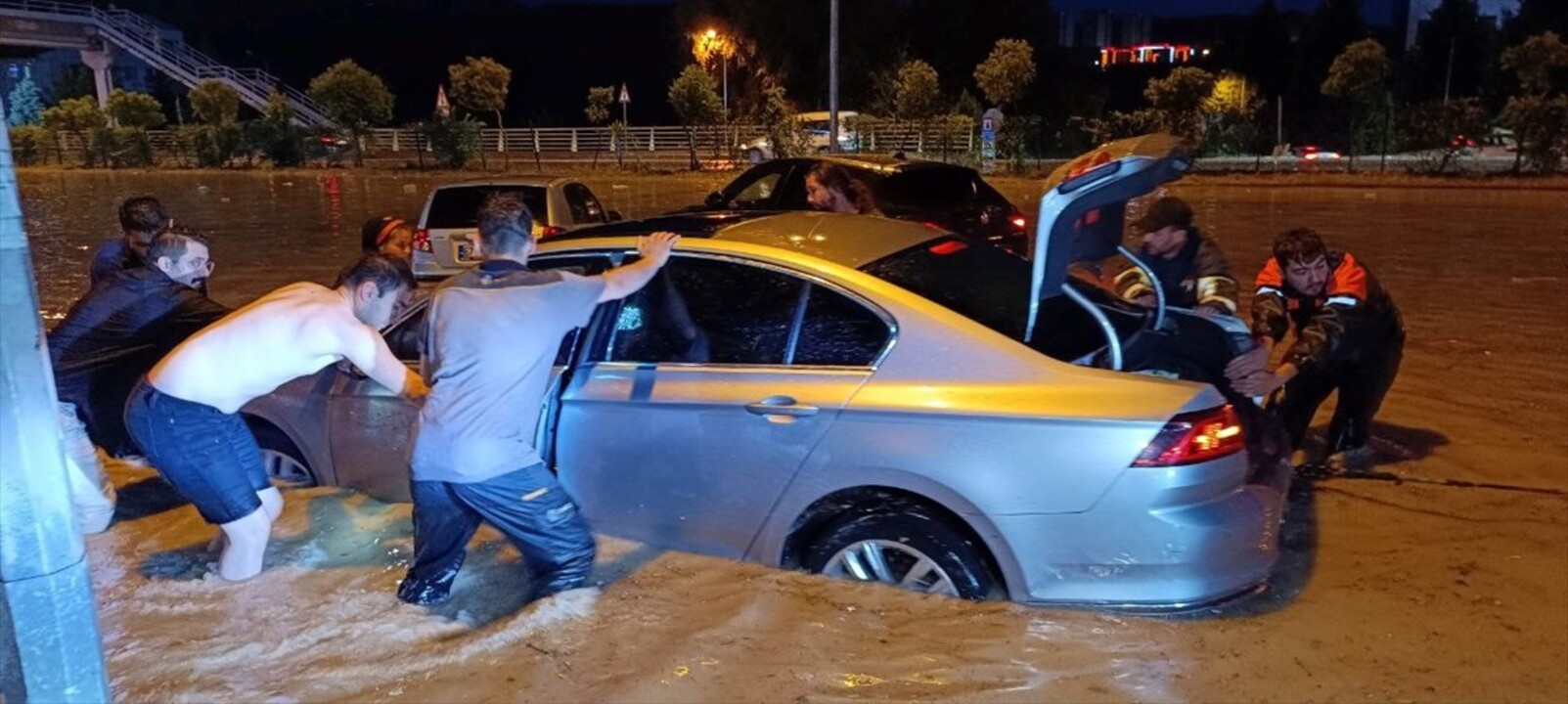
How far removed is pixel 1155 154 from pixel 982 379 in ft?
3.14

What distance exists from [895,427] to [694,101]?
3309cm

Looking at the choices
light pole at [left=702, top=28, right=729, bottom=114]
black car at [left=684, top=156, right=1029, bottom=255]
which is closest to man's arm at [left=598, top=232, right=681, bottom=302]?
black car at [left=684, top=156, right=1029, bottom=255]

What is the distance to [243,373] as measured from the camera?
3.91m

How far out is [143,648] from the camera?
378 cm

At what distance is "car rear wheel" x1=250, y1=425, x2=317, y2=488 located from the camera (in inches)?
199

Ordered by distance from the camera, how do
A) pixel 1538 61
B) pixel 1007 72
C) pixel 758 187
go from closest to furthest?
pixel 758 187
pixel 1538 61
pixel 1007 72

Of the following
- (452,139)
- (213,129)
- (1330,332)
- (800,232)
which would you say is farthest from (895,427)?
(213,129)

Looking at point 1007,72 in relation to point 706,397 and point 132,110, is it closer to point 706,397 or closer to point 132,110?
point 132,110

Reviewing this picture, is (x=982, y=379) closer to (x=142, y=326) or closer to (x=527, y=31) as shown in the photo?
(x=142, y=326)

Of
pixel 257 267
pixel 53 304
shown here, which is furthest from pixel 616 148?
pixel 53 304

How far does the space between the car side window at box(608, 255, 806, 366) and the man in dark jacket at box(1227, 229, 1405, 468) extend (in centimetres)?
250

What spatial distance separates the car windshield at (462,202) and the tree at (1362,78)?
23.9 meters

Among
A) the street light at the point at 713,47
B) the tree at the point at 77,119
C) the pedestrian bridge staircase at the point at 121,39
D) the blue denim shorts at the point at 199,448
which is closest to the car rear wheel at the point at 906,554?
the blue denim shorts at the point at 199,448

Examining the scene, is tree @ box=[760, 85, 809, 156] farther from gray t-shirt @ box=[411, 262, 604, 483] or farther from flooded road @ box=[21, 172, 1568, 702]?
gray t-shirt @ box=[411, 262, 604, 483]
